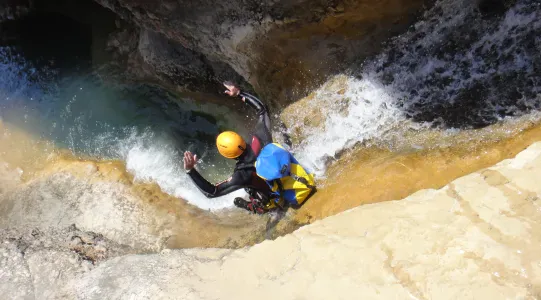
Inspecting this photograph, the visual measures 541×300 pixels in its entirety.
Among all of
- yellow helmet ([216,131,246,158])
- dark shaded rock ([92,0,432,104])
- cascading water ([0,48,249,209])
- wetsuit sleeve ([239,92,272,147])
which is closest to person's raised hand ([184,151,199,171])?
yellow helmet ([216,131,246,158])

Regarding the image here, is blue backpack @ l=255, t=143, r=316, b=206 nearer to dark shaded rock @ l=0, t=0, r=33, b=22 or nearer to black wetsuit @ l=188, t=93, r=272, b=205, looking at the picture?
black wetsuit @ l=188, t=93, r=272, b=205

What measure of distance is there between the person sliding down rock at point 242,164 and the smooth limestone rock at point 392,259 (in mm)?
689

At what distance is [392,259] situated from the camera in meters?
2.96

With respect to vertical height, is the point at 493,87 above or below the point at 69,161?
above

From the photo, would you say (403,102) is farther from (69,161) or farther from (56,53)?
(56,53)

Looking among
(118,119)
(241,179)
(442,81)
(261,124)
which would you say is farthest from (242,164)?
(118,119)

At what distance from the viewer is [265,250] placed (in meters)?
3.48

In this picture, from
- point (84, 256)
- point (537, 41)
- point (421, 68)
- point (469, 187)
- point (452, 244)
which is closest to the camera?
point (452, 244)

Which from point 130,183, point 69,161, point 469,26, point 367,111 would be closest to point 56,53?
point 69,161

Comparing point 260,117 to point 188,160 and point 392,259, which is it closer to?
point 188,160

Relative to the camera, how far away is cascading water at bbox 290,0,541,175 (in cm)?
390

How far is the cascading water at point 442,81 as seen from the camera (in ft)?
12.8

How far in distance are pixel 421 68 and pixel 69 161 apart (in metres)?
5.21

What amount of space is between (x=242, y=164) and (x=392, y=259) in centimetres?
179
